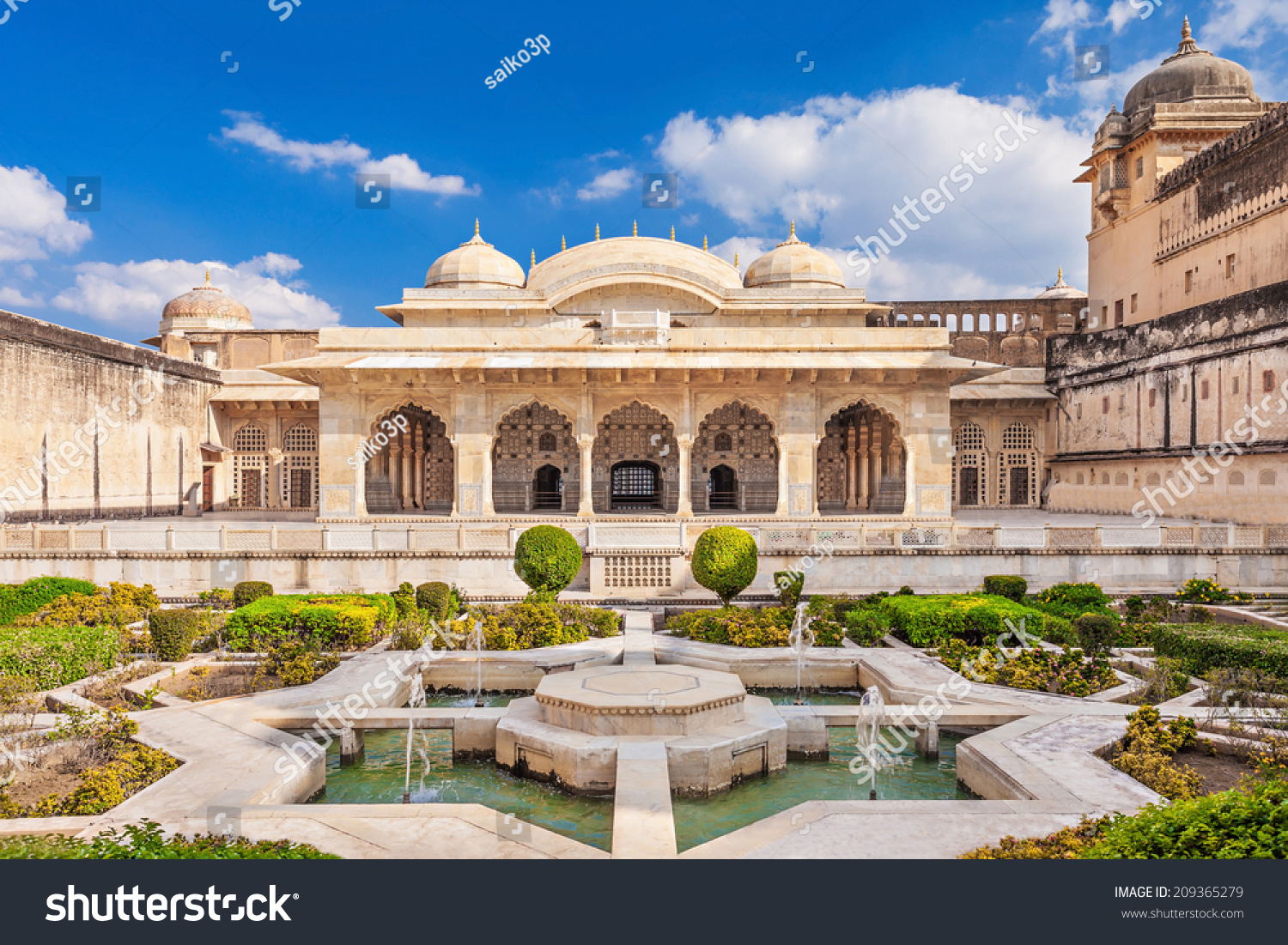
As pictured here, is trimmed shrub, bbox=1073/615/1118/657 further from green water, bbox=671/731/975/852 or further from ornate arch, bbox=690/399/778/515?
ornate arch, bbox=690/399/778/515

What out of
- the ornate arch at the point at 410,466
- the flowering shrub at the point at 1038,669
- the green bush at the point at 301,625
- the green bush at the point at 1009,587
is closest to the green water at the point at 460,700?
the green bush at the point at 301,625

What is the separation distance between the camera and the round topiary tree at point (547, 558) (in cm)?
1160

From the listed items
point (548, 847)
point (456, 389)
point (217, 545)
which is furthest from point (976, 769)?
point (456, 389)

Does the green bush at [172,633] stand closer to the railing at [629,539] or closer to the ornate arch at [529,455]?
the railing at [629,539]

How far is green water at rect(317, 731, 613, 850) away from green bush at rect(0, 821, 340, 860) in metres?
1.57

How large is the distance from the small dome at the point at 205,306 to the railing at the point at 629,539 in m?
21.8

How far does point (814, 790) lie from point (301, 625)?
6.55 m

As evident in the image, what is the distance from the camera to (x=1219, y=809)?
3.60 m

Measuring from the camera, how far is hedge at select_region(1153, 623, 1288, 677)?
25.0 ft

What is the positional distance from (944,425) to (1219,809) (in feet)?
50.9

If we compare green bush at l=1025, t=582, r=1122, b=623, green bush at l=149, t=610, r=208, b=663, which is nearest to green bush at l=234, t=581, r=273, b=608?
green bush at l=149, t=610, r=208, b=663

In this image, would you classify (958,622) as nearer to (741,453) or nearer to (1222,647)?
(1222,647)

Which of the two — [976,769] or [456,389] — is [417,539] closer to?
[456,389]

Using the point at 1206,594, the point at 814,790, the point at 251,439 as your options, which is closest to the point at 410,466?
the point at 251,439
